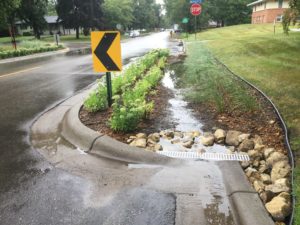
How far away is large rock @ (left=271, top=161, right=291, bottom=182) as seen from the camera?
384 cm

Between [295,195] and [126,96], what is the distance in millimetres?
3777

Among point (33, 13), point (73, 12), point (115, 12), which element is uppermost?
point (115, 12)

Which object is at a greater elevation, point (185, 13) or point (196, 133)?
point (185, 13)

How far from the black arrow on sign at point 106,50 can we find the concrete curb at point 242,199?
108 inches

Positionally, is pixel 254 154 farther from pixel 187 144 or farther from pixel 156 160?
pixel 156 160

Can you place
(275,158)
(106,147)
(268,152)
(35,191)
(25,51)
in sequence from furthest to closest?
(25,51), (106,147), (268,152), (275,158), (35,191)

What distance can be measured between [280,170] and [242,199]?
3.06 ft

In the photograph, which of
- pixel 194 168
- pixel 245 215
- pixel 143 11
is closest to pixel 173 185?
pixel 194 168

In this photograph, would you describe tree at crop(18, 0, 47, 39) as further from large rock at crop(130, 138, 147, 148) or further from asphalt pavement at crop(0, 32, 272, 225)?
large rock at crop(130, 138, 147, 148)

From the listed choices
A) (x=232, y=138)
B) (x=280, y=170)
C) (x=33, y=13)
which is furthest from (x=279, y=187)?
(x=33, y=13)

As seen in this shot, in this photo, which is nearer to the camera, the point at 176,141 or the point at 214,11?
the point at 176,141

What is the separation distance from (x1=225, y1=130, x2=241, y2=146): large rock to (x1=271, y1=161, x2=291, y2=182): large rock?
3.28 feet

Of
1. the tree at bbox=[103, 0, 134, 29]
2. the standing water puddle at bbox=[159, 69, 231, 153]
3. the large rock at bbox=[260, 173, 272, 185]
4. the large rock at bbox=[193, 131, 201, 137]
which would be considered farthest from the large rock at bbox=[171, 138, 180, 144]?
the tree at bbox=[103, 0, 134, 29]

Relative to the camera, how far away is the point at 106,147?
4641 millimetres
